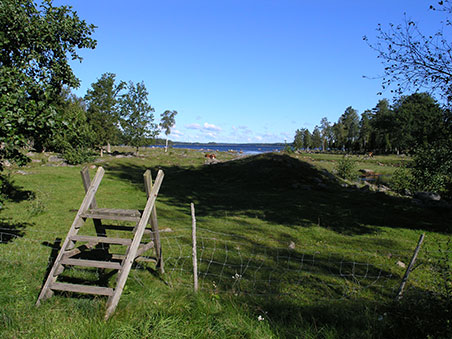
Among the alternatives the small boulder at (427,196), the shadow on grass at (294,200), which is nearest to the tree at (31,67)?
the shadow on grass at (294,200)

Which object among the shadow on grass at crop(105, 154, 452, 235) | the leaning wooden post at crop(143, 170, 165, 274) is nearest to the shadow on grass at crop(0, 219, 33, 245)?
the leaning wooden post at crop(143, 170, 165, 274)

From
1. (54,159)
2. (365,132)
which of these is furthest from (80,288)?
(365,132)

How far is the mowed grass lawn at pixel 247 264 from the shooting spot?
4.72m

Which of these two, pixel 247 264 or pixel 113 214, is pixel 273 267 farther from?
pixel 113 214

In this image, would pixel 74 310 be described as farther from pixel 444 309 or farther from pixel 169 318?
pixel 444 309

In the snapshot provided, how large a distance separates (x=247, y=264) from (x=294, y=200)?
38.0ft

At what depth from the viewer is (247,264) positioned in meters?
8.84

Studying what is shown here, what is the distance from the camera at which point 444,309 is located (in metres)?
4.63

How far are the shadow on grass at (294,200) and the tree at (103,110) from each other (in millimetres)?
22521

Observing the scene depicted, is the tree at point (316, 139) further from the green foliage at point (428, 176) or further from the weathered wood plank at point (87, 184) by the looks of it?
the weathered wood plank at point (87, 184)

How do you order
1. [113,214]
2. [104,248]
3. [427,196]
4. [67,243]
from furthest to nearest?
[427,196]
[104,248]
[113,214]
[67,243]

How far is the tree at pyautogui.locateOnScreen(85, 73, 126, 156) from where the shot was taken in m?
48.0

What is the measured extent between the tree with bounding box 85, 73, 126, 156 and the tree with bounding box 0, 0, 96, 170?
39189mm

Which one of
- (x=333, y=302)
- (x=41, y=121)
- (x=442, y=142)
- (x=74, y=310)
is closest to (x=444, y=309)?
(x=333, y=302)
